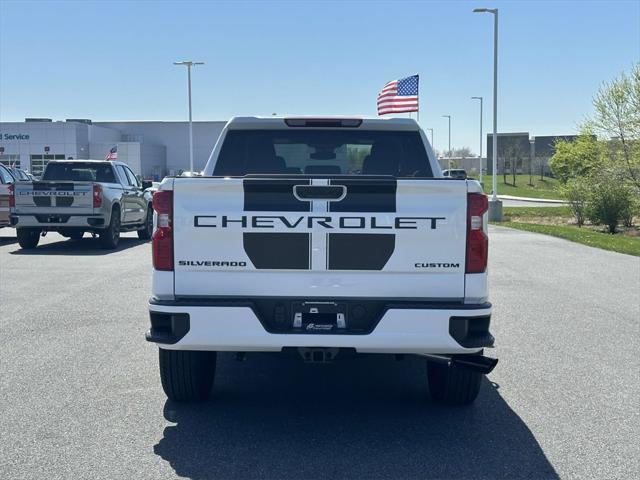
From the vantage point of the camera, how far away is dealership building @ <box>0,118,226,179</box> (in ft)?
226

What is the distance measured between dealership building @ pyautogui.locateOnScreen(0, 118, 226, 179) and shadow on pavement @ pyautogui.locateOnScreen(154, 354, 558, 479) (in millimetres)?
61017

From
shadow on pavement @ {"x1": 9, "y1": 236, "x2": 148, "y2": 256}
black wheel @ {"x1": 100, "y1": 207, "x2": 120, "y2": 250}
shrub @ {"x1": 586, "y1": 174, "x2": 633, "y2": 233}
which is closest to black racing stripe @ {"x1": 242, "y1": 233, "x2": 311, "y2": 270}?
shadow on pavement @ {"x1": 9, "y1": 236, "x2": 148, "y2": 256}

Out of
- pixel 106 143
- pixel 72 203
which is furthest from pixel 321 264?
pixel 106 143

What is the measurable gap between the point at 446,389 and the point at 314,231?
1.66 meters

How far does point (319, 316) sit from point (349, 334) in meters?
0.22

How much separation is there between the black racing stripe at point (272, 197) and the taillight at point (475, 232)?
969 millimetres

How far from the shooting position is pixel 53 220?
49.5 feet

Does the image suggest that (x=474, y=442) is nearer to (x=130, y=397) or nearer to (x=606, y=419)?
(x=606, y=419)

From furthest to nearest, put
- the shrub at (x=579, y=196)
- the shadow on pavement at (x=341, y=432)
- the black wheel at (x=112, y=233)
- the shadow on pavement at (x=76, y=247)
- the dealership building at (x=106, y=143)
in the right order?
1. the dealership building at (x=106, y=143)
2. the shrub at (x=579, y=196)
3. the black wheel at (x=112, y=233)
4. the shadow on pavement at (x=76, y=247)
5. the shadow on pavement at (x=341, y=432)

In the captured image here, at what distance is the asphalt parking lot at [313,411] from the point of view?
13.2 ft

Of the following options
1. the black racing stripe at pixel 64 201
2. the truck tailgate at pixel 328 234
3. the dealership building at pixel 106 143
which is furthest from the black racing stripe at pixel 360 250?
the dealership building at pixel 106 143

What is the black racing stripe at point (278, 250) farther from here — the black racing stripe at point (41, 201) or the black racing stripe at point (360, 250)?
the black racing stripe at point (41, 201)

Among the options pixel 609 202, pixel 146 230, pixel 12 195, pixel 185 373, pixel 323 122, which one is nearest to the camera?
pixel 185 373

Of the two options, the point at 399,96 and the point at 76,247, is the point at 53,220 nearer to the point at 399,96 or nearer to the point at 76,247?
the point at 76,247
